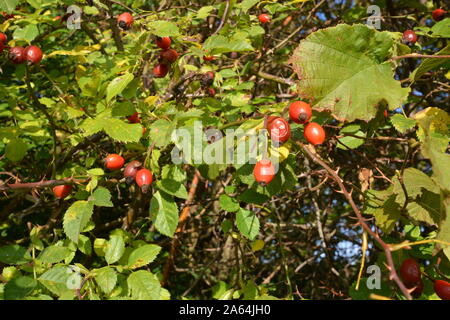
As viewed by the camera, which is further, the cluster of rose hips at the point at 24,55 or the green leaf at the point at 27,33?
the green leaf at the point at 27,33

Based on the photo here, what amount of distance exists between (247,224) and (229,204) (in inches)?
4.4

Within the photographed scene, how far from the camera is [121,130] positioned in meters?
1.34

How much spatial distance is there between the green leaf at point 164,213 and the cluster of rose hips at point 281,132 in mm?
382

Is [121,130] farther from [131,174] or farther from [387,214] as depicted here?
[387,214]

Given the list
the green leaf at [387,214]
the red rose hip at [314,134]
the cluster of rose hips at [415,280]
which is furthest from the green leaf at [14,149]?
the cluster of rose hips at [415,280]

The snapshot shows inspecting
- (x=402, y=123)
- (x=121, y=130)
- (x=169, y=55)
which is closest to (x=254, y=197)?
(x=121, y=130)

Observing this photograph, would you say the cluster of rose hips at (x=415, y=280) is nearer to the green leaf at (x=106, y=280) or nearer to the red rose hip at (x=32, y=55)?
the green leaf at (x=106, y=280)

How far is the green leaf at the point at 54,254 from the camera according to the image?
→ 1354 millimetres

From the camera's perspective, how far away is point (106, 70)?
182 centimetres
